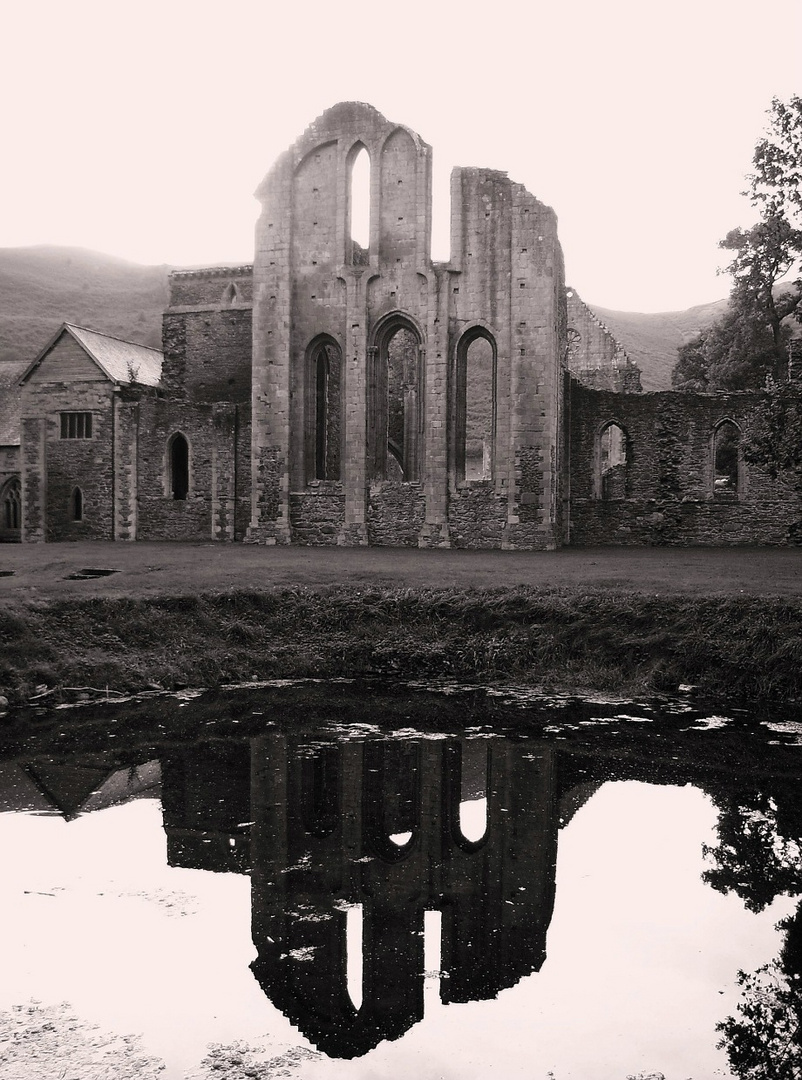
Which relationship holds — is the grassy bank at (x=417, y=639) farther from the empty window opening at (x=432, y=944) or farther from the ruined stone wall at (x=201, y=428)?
the ruined stone wall at (x=201, y=428)

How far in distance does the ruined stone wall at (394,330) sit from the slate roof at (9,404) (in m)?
16.8

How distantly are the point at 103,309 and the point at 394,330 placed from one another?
80249 mm

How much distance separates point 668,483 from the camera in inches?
1077

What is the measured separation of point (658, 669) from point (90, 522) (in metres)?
21.7

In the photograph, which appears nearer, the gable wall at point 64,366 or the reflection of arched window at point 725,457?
the reflection of arched window at point 725,457

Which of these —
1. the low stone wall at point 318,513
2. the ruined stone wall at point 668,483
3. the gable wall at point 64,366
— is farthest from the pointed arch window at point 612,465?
the gable wall at point 64,366

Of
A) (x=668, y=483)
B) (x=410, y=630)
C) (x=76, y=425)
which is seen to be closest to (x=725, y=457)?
(x=668, y=483)

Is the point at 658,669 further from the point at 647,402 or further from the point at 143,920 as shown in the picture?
the point at 647,402

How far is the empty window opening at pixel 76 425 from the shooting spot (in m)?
30.3

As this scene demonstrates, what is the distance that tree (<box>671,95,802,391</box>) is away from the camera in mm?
28641

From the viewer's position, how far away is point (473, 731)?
9.93m

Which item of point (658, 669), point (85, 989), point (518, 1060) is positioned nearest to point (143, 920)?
point (85, 989)

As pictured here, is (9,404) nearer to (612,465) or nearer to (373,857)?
(612,465)

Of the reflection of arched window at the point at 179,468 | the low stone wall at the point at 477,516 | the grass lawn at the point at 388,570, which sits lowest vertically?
the grass lawn at the point at 388,570
